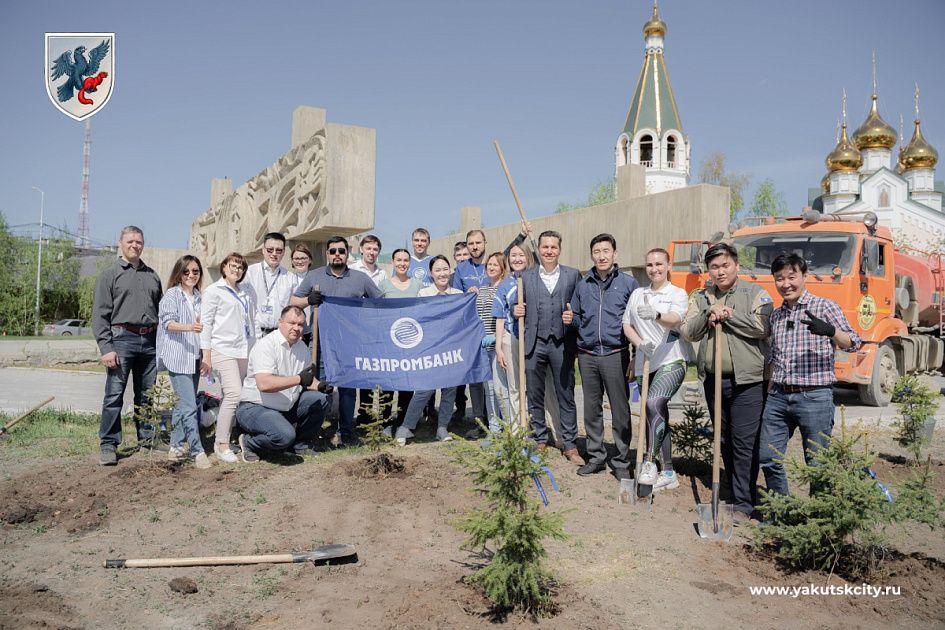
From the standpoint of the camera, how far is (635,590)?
370 cm

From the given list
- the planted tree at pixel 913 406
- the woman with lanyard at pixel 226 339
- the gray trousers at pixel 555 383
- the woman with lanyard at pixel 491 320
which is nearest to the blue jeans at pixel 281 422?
the woman with lanyard at pixel 226 339

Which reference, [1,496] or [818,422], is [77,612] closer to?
[1,496]

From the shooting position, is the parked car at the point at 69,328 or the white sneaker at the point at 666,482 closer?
the white sneaker at the point at 666,482

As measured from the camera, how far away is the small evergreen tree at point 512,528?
3.23 m

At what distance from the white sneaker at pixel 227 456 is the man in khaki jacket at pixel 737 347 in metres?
Result: 4.14

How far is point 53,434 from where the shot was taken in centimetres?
745

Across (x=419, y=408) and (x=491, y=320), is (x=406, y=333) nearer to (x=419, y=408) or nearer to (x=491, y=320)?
(x=419, y=408)

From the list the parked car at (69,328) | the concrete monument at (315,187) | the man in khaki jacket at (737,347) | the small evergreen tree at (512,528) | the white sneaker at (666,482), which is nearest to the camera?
the small evergreen tree at (512,528)

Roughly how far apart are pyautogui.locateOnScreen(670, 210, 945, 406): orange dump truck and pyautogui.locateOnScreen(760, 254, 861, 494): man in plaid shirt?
4.79 meters

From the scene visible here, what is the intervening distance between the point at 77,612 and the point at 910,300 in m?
13.8

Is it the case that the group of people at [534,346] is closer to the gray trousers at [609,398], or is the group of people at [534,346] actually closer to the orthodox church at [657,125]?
the gray trousers at [609,398]

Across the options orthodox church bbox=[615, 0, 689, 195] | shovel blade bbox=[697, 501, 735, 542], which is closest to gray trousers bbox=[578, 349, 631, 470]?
shovel blade bbox=[697, 501, 735, 542]

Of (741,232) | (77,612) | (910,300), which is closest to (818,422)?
(77,612)

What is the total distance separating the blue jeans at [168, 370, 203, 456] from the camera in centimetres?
614
